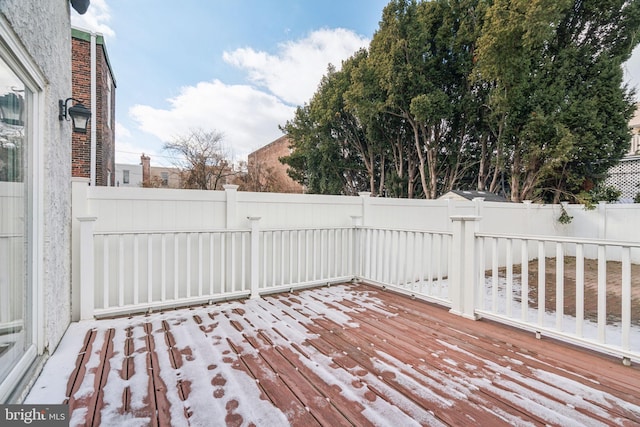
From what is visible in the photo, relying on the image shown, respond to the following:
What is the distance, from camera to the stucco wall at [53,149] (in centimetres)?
174

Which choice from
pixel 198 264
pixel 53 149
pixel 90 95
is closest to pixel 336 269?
pixel 198 264

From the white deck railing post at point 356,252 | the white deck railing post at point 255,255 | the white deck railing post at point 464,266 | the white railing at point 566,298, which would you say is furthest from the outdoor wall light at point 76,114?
the white railing at point 566,298

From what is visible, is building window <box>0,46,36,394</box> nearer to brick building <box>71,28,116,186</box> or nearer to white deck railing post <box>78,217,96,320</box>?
white deck railing post <box>78,217,96,320</box>

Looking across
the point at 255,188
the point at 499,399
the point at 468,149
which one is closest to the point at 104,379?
the point at 499,399

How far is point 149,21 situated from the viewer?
6543 millimetres

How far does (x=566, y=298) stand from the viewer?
4.62 metres

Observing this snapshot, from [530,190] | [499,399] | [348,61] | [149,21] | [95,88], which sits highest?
[348,61]

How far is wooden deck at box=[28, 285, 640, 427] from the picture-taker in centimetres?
155

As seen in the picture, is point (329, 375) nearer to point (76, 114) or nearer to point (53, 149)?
point (53, 149)

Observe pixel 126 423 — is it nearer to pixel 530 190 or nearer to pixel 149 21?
pixel 149 21

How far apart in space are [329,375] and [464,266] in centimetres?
185

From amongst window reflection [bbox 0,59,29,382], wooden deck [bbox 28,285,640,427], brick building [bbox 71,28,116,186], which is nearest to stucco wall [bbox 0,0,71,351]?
window reflection [bbox 0,59,29,382]

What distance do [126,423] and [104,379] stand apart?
0.55 m

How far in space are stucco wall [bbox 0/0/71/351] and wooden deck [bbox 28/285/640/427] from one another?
381mm
